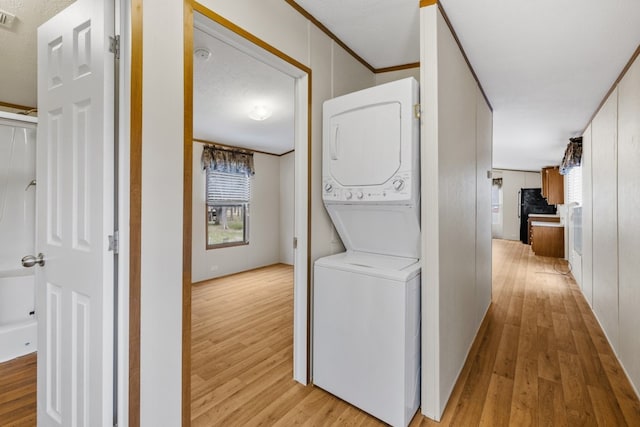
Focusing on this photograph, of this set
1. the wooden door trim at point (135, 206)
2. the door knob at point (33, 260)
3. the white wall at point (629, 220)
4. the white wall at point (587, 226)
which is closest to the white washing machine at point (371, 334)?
the wooden door trim at point (135, 206)

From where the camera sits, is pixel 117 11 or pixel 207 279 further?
pixel 207 279

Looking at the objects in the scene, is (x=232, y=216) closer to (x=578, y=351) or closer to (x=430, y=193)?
(x=430, y=193)

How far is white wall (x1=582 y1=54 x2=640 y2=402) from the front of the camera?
198 centimetres

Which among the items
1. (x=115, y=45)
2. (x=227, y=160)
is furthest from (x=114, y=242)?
(x=227, y=160)

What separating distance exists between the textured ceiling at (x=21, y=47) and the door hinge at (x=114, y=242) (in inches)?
62.1

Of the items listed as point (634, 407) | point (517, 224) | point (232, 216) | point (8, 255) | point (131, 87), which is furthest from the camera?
point (517, 224)

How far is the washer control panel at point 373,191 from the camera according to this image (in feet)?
5.31

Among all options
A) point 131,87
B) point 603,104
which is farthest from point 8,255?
point 603,104

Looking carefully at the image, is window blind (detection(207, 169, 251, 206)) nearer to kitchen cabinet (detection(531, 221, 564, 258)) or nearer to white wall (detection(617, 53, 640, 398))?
white wall (detection(617, 53, 640, 398))

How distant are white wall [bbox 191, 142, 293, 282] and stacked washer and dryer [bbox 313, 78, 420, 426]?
3277 millimetres

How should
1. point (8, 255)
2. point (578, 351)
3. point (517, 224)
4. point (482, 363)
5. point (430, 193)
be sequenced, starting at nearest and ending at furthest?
point (430, 193) < point (482, 363) < point (578, 351) < point (8, 255) < point (517, 224)

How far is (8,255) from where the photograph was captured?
284 cm

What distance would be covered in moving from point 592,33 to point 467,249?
160 centimetres

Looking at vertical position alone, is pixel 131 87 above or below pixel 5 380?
above
